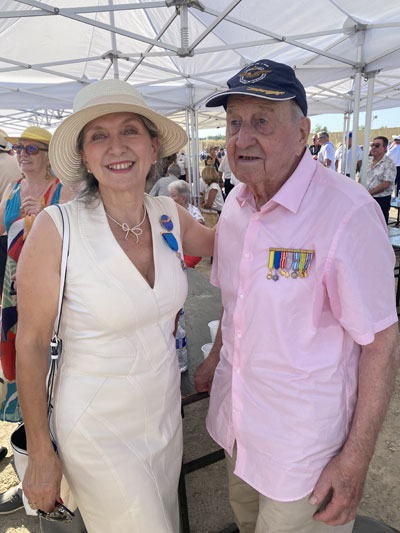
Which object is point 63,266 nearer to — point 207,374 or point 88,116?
point 88,116

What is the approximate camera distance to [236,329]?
4.22 feet

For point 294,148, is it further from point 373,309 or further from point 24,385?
point 24,385

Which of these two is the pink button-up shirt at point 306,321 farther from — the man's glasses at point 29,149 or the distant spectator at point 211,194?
the distant spectator at point 211,194

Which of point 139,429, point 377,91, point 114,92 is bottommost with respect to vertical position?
point 139,429

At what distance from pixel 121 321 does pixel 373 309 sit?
80cm

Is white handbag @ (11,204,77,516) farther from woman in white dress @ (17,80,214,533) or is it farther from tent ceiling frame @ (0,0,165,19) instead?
tent ceiling frame @ (0,0,165,19)

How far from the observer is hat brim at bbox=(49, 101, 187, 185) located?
1301mm

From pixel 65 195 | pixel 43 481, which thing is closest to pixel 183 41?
pixel 65 195

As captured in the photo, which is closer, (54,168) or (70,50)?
(54,168)

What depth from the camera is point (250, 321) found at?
4.01 ft

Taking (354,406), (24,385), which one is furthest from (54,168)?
(354,406)

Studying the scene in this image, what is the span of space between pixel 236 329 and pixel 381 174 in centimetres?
638

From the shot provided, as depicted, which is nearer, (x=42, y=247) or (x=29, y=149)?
(x=42, y=247)

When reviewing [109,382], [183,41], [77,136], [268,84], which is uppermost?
[183,41]
